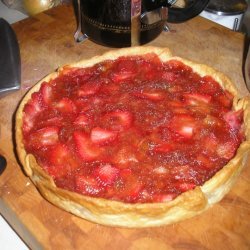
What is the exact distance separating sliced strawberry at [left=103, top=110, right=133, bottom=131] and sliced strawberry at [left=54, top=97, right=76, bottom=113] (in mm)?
175

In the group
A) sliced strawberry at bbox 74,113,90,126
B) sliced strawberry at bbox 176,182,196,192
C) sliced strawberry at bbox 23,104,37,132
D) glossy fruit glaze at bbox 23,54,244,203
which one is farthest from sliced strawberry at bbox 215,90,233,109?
sliced strawberry at bbox 23,104,37,132

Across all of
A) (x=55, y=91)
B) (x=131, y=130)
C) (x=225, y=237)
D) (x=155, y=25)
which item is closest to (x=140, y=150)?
(x=131, y=130)

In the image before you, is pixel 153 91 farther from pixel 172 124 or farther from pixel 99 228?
pixel 99 228

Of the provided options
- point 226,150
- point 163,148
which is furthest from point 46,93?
point 226,150

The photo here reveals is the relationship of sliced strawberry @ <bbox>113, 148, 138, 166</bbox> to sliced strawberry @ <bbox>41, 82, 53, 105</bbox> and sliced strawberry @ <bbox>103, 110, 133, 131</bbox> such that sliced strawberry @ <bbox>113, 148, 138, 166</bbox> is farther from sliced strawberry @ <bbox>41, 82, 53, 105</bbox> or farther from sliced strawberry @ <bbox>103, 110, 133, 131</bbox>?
sliced strawberry @ <bbox>41, 82, 53, 105</bbox>

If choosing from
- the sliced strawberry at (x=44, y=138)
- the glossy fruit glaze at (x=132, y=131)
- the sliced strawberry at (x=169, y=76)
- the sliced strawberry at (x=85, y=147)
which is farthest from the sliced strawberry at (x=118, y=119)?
the sliced strawberry at (x=169, y=76)

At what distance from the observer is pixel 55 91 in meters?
1.75

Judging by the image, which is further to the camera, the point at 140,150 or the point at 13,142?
the point at 13,142

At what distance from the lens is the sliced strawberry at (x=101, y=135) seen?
146 cm

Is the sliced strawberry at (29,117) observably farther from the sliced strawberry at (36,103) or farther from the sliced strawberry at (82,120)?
the sliced strawberry at (82,120)

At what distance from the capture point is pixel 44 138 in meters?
1.51

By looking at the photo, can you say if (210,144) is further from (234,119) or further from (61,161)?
(61,161)

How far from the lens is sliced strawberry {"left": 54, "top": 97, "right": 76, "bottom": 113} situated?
5.34 feet

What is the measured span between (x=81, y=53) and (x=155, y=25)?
0.48 metres
